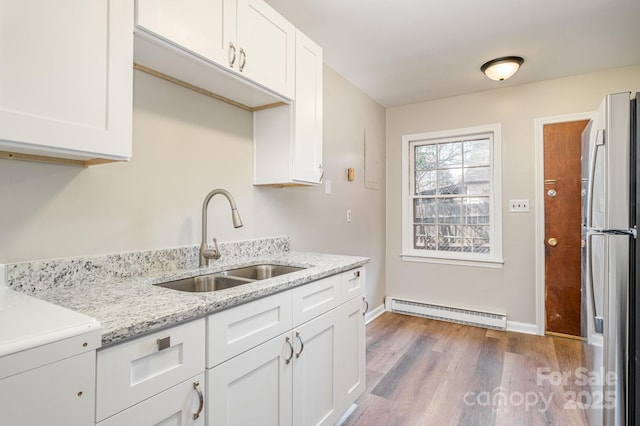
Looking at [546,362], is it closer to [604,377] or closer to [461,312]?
[461,312]

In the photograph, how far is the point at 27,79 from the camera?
0.90m

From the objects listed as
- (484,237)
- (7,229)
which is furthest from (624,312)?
(7,229)

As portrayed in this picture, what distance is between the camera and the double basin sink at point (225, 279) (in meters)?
1.50

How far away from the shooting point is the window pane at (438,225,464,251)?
3.62m

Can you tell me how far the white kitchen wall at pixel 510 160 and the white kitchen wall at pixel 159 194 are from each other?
1543 millimetres

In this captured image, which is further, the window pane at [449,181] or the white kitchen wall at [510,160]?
the window pane at [449,181]

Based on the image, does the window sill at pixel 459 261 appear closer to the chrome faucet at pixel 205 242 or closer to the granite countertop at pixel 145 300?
the granite countertop at pixel 145 300

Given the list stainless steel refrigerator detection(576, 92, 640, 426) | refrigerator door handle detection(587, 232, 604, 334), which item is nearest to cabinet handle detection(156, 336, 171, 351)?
stainless steel refrigerator detection(576, 92, 640, 426)

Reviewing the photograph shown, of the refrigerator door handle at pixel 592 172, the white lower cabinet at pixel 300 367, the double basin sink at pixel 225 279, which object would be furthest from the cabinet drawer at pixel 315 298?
the refrigerator door handle at pixel 592 172

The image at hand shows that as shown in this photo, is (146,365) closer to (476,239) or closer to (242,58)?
(242,58)

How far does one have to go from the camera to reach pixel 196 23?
1.33 metres

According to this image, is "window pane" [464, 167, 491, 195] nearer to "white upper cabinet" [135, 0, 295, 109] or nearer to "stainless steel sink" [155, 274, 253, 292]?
"white upper cabinet" [135, 0, 295, 109]

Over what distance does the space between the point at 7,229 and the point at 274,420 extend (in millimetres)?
1185

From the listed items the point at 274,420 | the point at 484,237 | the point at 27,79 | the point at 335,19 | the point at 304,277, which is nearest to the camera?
the point at 27,79
